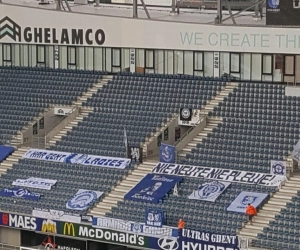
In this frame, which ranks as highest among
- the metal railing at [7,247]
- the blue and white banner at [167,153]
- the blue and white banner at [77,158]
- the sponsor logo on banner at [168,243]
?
the blue and white banner at [167,153]

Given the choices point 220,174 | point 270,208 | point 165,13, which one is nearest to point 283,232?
point 270,208

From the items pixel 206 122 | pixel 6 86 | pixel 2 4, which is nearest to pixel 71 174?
pixel 206 122

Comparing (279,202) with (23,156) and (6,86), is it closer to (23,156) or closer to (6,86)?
(23,156)

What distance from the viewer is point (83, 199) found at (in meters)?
36.4

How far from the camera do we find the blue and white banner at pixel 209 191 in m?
34.3

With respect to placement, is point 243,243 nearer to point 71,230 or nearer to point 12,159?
point 71,230

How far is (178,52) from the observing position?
40.9 m

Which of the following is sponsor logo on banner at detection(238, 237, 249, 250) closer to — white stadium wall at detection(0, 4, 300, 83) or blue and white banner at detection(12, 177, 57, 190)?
white stadium wall at detection(0, 4, 300, 83)

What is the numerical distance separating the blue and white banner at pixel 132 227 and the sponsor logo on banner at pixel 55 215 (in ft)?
3.03

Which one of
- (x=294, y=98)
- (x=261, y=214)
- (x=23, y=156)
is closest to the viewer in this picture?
(x=261, y=214)

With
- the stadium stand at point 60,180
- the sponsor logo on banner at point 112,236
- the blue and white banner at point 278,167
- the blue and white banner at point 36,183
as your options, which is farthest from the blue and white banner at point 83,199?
the blue and white banner at point 278,167

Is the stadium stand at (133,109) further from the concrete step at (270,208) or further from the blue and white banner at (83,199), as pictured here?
the concrete step at (270,208)

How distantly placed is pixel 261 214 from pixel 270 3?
8.59 metres

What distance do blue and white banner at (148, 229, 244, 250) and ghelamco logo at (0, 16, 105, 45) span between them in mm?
12013
